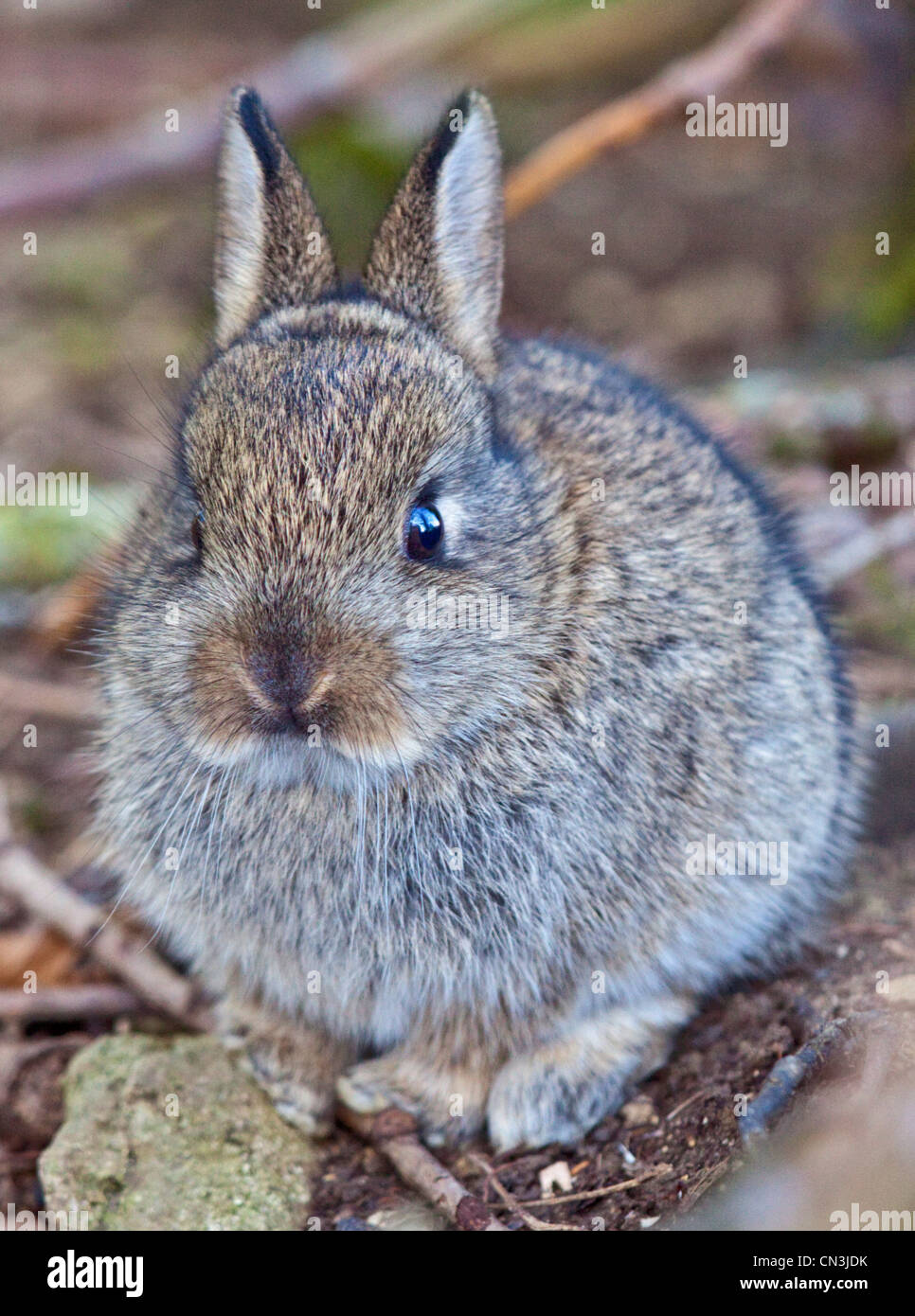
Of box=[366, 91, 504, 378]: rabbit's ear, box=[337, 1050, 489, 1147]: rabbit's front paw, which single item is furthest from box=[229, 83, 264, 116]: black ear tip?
box=[337, 1050, 489, 1147]: rabbit's front paw

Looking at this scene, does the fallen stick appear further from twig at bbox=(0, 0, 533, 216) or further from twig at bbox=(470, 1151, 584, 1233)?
twig at bbox=(0, 0, 533, 216)

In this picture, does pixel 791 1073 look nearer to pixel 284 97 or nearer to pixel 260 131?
pixel 260 131

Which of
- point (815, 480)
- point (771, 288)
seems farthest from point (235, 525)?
point (771, 288)

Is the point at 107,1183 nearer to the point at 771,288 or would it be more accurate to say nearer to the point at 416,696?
the point at 416,696

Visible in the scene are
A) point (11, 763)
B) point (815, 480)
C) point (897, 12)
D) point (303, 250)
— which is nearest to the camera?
point (303, 250)

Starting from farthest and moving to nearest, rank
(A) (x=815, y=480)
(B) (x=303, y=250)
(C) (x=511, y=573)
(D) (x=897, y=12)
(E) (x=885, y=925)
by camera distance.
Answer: (D) (x=897, y=12)
(A) (x=815, y=480)
(E) (x=885, y=925)
(B) (x=303, y=250)
(C) (x=511, y=573)
